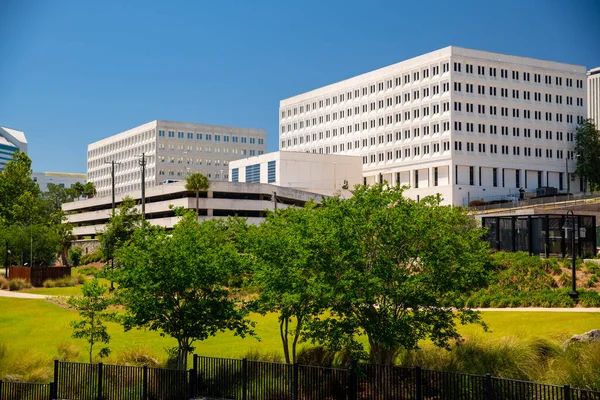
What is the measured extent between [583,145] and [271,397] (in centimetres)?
10343

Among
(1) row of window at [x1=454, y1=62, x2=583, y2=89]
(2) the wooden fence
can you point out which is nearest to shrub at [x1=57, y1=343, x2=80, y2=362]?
(2) the wooden fence

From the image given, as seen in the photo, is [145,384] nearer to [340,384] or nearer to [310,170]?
[340,384]

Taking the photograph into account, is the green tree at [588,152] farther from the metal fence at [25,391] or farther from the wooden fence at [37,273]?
the metal fence at [25,391]

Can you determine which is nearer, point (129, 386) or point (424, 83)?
point (129, 386)

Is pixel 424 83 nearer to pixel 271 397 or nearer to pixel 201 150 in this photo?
pixel 201 150

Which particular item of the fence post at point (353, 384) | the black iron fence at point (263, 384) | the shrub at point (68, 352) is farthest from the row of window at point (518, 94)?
the fence post at point (353, 384)

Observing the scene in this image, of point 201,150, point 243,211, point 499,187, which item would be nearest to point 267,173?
point 243,211

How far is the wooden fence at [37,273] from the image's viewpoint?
69.8 metres

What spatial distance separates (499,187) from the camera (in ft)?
362

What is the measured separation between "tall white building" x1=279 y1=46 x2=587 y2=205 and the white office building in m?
3.38

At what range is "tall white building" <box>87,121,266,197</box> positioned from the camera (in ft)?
572

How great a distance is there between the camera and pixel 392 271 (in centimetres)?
2236

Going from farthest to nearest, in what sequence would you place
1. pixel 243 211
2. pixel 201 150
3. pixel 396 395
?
pixel 201 150
pixel 243 211
pixel 396 395

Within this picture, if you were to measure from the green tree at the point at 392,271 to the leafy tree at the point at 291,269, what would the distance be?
1.53ft
